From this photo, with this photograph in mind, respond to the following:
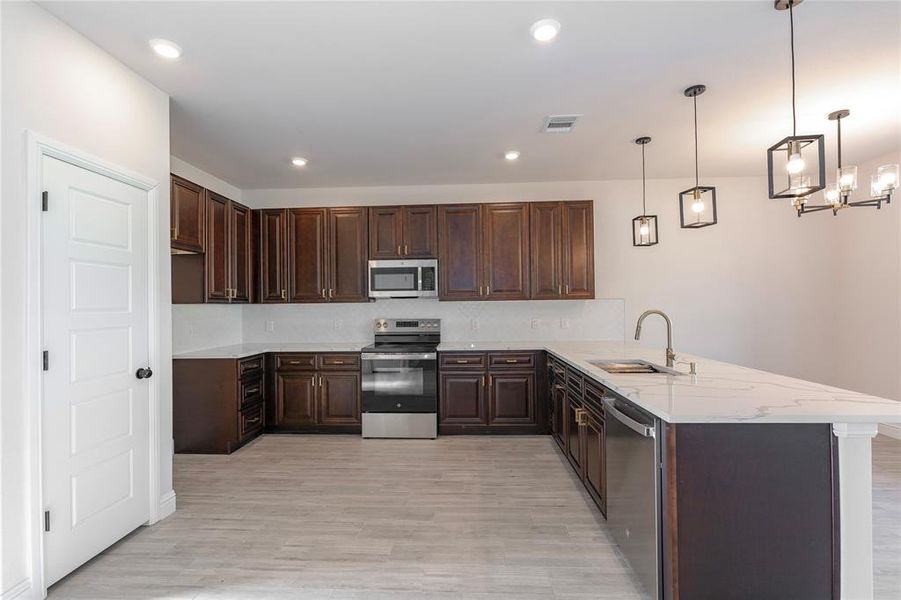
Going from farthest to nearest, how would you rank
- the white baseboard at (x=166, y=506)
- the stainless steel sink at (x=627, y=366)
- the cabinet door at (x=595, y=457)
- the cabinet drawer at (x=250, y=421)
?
the cabinet drawer at (x=250, y=421)
the stainless steel sink at (x=627, y=366)
the white baseboard at (x=166, y=506)
the cabinet door at (x=595, y=457)

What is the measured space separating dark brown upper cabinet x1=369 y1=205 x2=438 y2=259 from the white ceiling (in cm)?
75

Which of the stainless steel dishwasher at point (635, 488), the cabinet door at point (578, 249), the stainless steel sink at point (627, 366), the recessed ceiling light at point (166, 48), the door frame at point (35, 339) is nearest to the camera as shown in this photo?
the stainless steel dishwasher at point (635, 488)

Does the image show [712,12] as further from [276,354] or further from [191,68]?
[276,354]

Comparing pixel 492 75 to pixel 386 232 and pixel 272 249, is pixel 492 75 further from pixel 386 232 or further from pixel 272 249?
pixel 272 249

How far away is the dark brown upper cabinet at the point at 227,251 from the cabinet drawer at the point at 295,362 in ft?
2.42

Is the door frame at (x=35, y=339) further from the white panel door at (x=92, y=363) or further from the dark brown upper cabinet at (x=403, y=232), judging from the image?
the dark brown upper cabinet at (x=403, y=232)

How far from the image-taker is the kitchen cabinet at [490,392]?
4281 mm

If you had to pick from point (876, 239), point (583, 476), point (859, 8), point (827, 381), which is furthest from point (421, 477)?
point (876, 239)

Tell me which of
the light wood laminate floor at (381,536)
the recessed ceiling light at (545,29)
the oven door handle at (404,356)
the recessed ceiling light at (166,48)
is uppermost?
the recessed ceiling light at (166,48)

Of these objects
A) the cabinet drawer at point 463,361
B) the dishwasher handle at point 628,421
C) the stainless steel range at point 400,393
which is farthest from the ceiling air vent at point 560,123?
the stainless steel range at point 400,393

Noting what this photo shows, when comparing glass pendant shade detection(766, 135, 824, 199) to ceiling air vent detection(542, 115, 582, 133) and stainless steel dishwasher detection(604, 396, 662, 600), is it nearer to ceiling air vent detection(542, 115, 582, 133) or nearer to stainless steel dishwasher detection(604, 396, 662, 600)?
stainless steel dishwasher detection(604, 396, 662, 600)

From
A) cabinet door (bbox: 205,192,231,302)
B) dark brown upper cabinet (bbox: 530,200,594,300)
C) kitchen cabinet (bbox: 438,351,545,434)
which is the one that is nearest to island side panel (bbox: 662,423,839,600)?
kitchen cabinet (bbox: 438,351,545,434)

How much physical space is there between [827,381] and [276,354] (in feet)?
19.5

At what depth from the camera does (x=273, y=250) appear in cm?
467
